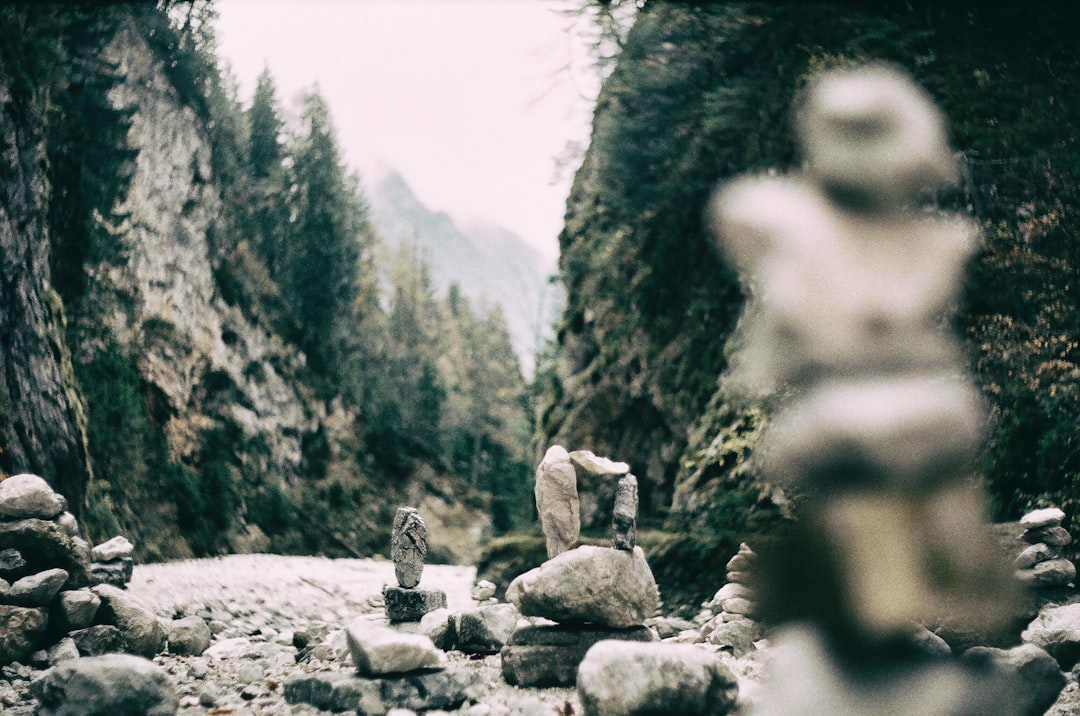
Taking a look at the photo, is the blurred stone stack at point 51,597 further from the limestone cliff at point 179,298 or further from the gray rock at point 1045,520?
the limestone cliff at point 179,298

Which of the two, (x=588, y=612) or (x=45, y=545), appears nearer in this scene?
(x=588, y=612)

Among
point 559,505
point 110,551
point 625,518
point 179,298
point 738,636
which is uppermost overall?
point 179,298

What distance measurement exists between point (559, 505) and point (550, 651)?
2.24 meters

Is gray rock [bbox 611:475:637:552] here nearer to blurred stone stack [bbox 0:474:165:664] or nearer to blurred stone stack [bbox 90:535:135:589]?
blurred stone stack [bbox 0:474:165:664]

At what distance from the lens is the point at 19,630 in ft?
22.5

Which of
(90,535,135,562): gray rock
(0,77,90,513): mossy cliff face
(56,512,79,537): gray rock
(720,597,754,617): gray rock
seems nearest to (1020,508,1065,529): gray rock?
(720,597,754,617): gray rock

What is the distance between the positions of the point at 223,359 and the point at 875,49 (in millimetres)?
25283

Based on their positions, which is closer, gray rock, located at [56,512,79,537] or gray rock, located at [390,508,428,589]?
gray rock, located at [56,512,79,537]

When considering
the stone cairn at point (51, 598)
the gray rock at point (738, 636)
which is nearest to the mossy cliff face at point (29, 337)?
the stone cairn at point (51, 598)

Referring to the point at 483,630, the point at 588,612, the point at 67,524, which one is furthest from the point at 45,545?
the point at 588,612

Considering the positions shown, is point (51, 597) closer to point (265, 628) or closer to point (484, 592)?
point (265, 628)

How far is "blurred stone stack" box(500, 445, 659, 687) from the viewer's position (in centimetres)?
622

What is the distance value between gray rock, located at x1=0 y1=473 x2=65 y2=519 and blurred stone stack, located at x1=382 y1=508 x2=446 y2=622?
12.6 ft

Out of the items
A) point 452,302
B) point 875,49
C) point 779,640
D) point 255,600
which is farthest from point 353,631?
point 452,302
